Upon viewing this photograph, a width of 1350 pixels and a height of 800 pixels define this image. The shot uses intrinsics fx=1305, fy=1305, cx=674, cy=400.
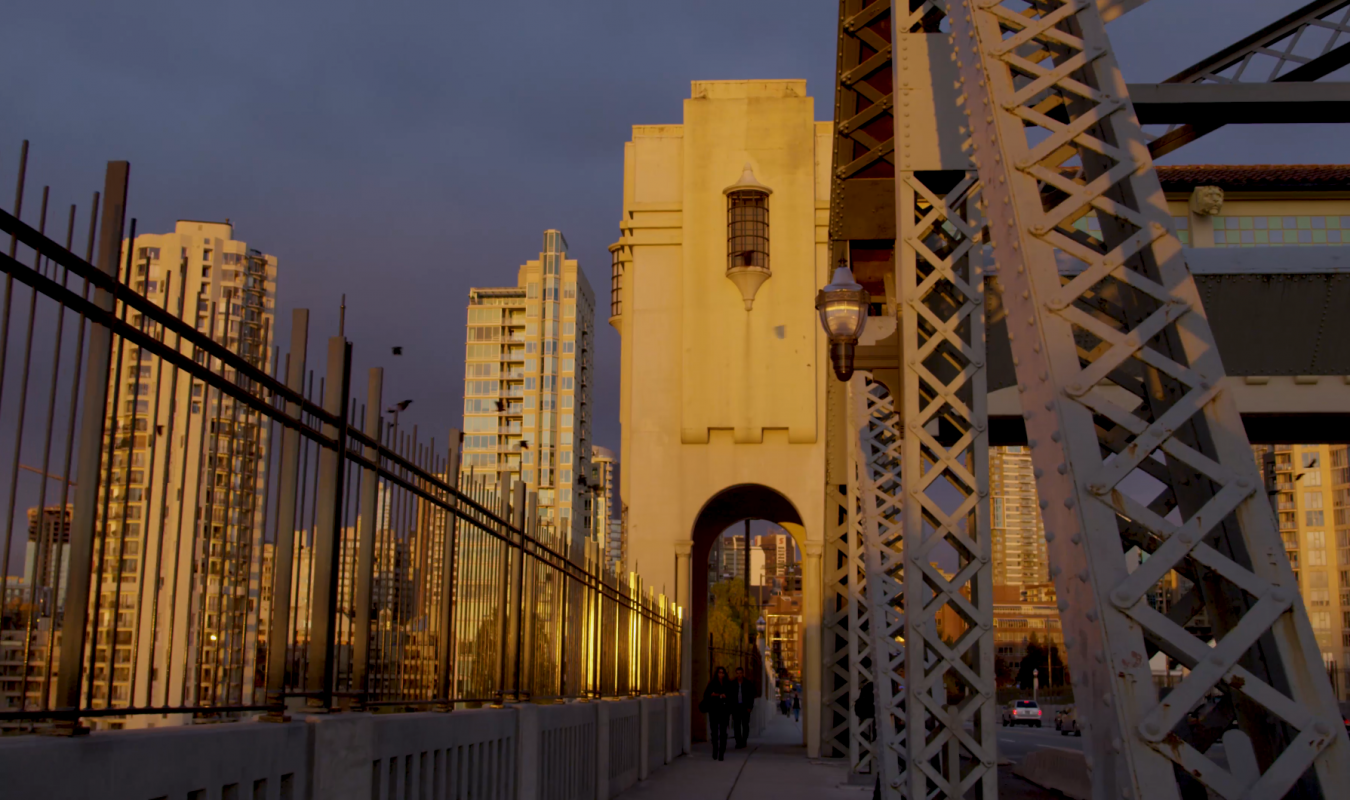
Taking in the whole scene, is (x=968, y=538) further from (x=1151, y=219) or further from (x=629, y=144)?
(x=629, y=144)

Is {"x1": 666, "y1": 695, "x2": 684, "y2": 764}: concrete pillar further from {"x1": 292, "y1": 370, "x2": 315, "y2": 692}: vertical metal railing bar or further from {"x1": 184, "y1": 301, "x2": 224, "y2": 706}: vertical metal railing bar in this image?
{"x1": 184, "y1": 301, "x2": 224, "y2": 706}: vertical metal railing bar

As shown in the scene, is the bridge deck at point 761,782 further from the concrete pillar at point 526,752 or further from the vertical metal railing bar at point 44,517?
the vertical metal railing bar at point 44,517

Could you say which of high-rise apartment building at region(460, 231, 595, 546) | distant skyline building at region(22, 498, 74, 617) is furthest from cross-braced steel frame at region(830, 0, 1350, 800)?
high-rise apartment building at region(460, 231, 595, 546)

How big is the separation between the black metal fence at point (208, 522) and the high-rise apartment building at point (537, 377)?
13510 centimetres

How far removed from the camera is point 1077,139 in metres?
5.05

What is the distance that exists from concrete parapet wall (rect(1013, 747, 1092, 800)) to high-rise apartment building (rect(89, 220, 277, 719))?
14.4m

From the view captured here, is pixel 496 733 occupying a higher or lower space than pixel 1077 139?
lower

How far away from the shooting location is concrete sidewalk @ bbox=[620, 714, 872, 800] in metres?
17.3


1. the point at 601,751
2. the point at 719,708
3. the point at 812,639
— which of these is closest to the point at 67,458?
the point at 601,751

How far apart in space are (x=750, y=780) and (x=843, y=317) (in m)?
10.8

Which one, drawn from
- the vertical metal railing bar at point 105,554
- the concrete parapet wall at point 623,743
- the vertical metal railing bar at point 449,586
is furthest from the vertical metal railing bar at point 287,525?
the concrete parapet wall at point 623,743

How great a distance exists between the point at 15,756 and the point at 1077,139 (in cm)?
414

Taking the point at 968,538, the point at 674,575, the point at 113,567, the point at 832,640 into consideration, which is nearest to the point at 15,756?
the point at 113,567

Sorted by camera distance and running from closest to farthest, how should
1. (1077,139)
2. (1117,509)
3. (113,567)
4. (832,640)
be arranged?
(113,567), (1117,509), (1077,139), (832,640)
